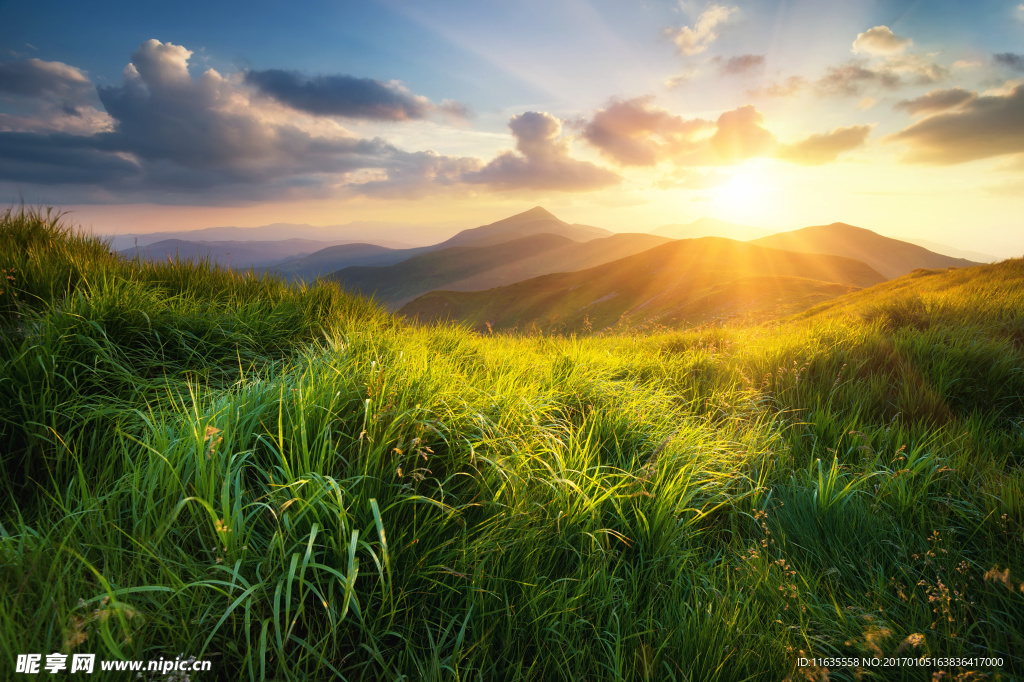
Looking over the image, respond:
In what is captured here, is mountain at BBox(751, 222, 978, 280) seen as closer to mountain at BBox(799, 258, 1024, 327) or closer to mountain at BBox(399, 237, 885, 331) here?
mountain at BBox(399, 237, 885, 331)

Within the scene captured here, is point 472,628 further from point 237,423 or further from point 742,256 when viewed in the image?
point 742,256

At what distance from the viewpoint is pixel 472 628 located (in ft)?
6.75

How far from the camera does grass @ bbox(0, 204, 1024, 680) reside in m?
1.93

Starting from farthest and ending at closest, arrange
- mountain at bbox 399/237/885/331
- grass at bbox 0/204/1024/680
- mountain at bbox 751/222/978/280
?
1. mountain at bbox 751/222/978/280
2. mountain at bbox 399/237/885/331
3. grass at bbox 0/204/1024/680

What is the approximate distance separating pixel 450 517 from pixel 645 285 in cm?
8165

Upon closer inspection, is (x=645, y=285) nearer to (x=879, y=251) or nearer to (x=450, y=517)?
(x=450, y=517)

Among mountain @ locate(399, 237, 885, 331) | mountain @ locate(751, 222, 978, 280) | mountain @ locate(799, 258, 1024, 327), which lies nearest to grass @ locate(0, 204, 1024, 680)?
mountain @ locate(799, 258, 1024, 327)

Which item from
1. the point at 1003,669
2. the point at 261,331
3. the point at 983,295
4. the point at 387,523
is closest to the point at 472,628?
the point at 387,523

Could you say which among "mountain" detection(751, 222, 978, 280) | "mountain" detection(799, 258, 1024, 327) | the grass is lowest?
the grass

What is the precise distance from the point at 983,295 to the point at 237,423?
11778 mm

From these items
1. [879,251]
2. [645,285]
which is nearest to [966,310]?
[645,285]

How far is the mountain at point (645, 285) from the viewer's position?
61.5 m

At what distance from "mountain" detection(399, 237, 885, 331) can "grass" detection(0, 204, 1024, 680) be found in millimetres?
45210

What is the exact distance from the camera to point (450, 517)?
2516 mm
